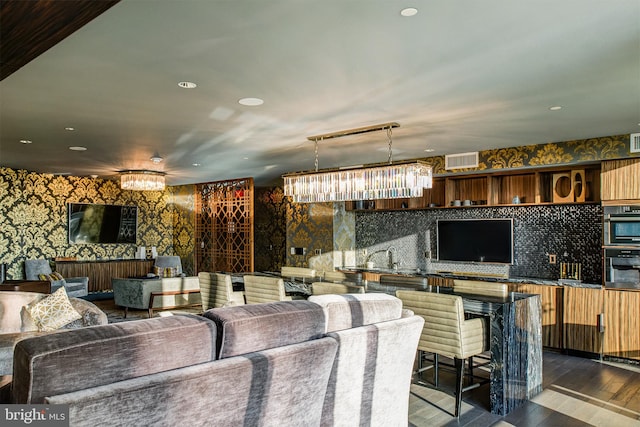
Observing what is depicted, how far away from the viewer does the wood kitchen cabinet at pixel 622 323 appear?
17.0ft

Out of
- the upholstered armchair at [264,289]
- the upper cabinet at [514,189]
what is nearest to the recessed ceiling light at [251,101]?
the upholstered armchair at [264,289]

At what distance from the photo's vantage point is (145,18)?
243 cm

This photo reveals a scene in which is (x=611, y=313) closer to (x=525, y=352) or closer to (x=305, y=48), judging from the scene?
(x=525, y=352)

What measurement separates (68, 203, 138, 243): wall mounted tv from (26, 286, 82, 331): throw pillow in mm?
6645

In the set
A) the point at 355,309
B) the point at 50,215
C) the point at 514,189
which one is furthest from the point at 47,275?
the point at 514,189

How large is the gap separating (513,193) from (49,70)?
229 inches

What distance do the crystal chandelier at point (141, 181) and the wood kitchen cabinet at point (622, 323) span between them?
672 centimetres

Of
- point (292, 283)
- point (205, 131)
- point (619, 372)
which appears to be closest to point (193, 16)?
point (205, 131)

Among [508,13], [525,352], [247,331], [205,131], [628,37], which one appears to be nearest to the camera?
[247,331]

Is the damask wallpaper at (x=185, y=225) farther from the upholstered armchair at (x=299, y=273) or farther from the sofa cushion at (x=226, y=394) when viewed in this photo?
the sofa cushion at (x=226, y=394)

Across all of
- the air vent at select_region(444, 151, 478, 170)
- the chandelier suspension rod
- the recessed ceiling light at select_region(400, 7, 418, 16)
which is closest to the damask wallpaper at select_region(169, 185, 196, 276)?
the chandelier suspension rod

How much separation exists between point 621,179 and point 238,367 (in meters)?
5.30

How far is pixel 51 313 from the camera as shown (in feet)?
12.9

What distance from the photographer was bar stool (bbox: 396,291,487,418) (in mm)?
3570
